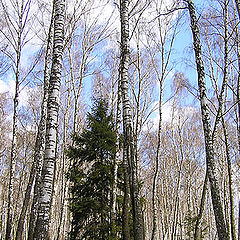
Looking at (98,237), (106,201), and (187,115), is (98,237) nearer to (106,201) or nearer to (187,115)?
(106,201)

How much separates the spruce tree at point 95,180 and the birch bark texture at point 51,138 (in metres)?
4.00

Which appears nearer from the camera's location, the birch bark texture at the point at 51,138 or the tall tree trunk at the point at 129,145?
the birch bark texture at the point at 51,138

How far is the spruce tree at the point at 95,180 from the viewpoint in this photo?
8.69m

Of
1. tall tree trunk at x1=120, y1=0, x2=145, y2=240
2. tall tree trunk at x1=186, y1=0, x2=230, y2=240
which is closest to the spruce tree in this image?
tall tree trunk at x1=120, y1=0, x2=145, y2=240

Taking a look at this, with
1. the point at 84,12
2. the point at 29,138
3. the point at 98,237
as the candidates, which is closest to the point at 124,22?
the point at 84,12

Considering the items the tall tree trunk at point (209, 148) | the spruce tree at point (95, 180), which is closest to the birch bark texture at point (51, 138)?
the tall tree trunk at point (209, 148)

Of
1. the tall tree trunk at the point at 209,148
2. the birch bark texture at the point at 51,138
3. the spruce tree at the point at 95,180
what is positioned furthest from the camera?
the spruce tree at the point at 95,180

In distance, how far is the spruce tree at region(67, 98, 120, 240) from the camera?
8694 mm

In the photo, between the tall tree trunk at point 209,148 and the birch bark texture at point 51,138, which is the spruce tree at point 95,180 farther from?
the birch bark texture at point 51,138

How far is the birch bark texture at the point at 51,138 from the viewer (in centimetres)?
446

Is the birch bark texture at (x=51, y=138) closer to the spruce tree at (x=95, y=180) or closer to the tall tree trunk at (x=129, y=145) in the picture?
the tall tree trunk at (x=129, y=145)

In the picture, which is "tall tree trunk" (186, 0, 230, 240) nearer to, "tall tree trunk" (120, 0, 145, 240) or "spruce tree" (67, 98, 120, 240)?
"tall tree trunk" (120, 0, 145, 240)

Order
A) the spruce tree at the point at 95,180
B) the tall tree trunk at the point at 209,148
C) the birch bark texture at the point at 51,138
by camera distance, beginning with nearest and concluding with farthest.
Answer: the birch bark texture at the point at 51,138 < the tall tree trunk at the point at 209,148 < the spruce tree at the point at 95,180

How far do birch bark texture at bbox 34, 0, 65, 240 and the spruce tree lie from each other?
13.1 ft
